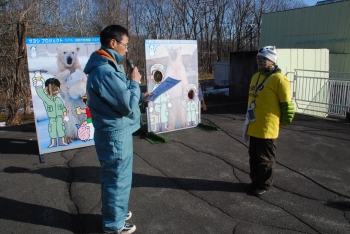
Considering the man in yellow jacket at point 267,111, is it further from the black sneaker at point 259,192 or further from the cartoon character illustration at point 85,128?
the cartoon character illustration at point 85,128

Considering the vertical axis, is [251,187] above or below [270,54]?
below

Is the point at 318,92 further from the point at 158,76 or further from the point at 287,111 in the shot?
the point at 287,111

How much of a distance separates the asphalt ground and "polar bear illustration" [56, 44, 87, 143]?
1.98 feet

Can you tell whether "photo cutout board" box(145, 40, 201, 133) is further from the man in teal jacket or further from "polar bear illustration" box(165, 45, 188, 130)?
the man in teal jacket

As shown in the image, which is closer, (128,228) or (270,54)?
(128,228)

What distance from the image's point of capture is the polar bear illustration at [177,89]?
671 cm

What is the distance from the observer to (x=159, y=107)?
678 centimetres

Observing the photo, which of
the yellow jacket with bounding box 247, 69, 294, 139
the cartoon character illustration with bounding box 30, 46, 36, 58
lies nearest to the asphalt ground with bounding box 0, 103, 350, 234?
the yellow jacket with bounding box 247, 69, 294, 139

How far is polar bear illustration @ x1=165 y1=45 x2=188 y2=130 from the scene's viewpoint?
671 centimetres

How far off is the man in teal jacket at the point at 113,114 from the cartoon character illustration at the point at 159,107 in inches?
147

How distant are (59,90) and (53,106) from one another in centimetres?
32

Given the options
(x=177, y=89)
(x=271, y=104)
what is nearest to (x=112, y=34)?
(x=271, y=104)

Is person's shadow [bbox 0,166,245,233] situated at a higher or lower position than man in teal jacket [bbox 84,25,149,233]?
lower

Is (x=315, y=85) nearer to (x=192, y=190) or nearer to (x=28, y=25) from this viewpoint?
(x=192, y=190)
